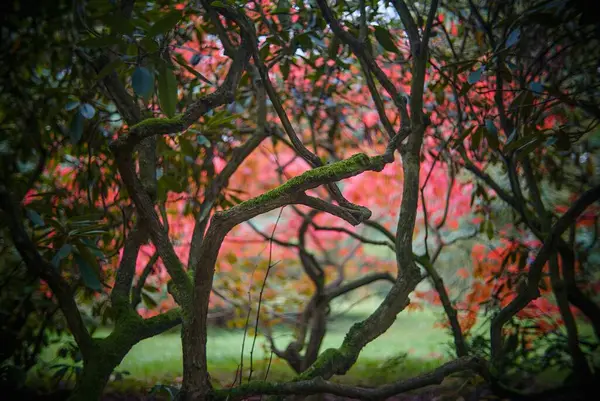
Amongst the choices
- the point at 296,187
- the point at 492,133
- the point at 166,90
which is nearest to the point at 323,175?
the point at 296,187

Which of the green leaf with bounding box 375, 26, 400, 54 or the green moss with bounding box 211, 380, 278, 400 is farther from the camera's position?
the green leaf with bounding box 375, 26, 400, 54

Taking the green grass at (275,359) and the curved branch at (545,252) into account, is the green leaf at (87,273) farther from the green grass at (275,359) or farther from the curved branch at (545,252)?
the curved branch at (545,252)

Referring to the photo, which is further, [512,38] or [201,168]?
[201,168]

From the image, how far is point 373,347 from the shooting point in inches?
259

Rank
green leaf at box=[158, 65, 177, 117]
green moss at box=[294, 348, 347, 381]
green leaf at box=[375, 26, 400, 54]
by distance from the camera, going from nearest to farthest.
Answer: green leaf at box=[158, 65, 177, 117] → green moss at box=[294, 348, 347, 381] → green leaf at box=[375, 26, 400, 54]

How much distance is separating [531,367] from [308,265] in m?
1.47

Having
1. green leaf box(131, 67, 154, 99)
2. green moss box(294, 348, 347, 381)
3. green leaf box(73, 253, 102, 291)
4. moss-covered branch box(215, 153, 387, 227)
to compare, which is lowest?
green moss box(294, 348, 347, 381)

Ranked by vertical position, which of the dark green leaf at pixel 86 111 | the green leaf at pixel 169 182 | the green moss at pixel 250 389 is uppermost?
the green leaf at pixel 169 182

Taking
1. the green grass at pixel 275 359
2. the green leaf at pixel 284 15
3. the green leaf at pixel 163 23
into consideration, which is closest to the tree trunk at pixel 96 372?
the green grass at pixel 275 359

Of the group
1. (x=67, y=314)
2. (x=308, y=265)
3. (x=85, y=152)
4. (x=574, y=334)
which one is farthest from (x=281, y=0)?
(x=574, y=334)

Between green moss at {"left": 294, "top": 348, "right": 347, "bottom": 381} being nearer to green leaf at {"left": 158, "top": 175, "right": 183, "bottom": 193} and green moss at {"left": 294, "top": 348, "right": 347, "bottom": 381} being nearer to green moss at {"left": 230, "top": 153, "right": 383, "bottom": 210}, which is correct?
green moss at {"left": 230, "top": 153, "right": 383, "bottom": 210}

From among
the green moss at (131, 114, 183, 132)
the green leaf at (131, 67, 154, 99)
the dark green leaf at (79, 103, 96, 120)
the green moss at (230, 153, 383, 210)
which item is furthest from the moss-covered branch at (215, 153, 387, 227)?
the dark green leaf at (79, 103, 96, 120)

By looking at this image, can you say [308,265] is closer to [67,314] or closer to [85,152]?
[85,152]

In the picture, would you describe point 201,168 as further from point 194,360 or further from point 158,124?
point 194,360
